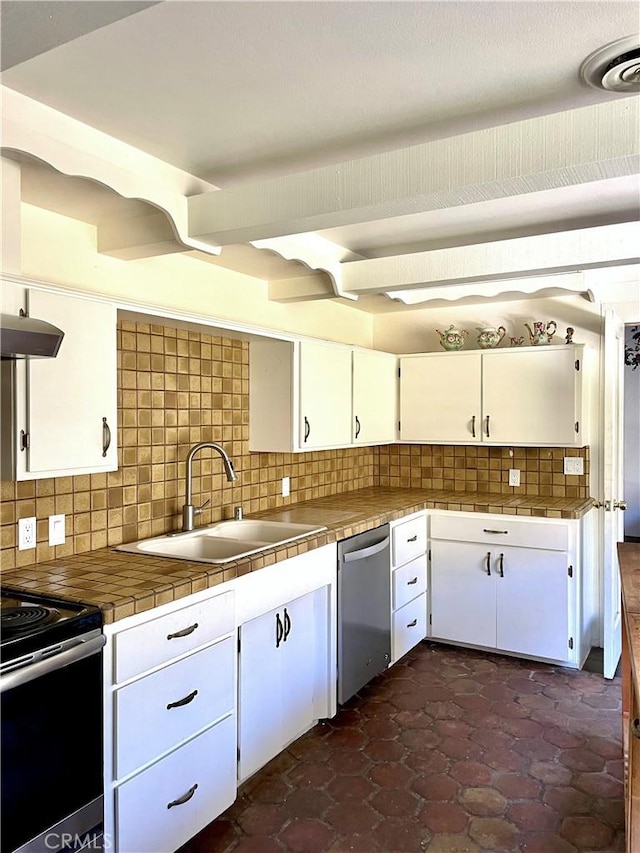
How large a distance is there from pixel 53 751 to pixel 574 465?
347cm

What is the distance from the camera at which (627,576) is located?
7.65ft

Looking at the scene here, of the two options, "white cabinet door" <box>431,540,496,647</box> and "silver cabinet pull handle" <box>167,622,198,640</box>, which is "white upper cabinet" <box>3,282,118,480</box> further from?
"white cabinet door" <box>431,540,496,647</box>

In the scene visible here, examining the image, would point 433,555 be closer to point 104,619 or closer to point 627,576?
point 627,576

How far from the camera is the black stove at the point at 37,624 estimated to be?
160 cm

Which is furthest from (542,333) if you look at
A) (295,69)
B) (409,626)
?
(295,69)

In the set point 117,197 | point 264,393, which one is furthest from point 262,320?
point 117,197

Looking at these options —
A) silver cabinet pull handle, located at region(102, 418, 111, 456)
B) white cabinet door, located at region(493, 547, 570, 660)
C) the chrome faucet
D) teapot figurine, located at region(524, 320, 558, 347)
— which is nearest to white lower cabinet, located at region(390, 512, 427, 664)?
white cabinet door, located at region(493, 547, 570, 660)

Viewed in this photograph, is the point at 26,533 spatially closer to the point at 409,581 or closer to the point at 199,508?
the point at 199,508

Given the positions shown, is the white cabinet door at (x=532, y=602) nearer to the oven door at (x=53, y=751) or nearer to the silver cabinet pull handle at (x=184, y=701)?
the silver cabinet pull handle at (x=184, y=701)

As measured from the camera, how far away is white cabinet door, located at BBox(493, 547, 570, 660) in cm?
366

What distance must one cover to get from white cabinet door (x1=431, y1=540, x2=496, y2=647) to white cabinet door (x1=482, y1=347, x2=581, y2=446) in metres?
0.79

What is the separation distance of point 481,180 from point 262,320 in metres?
1.88

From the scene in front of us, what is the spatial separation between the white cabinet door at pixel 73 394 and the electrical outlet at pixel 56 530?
31cm

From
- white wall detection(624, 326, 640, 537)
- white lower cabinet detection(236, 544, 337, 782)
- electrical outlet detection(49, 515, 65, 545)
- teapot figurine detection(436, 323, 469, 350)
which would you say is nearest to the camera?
electrical outlet detection(49, 515, 65, 545)
